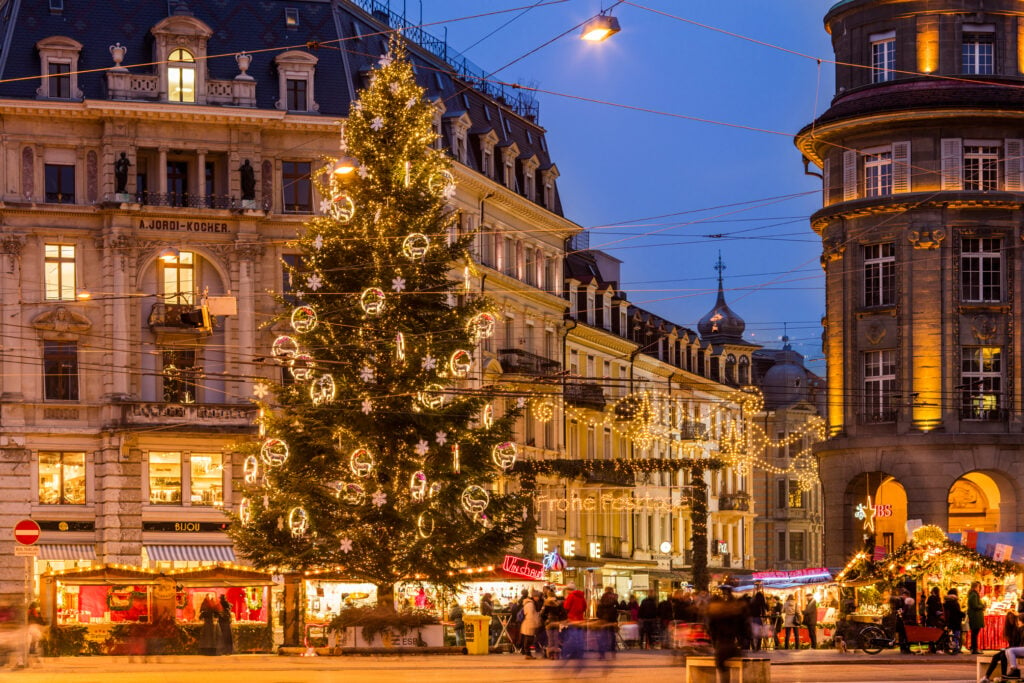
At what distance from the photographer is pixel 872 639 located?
48.0 metres

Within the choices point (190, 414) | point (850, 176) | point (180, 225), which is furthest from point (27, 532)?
point (850, 176)

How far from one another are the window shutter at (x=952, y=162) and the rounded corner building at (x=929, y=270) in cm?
3

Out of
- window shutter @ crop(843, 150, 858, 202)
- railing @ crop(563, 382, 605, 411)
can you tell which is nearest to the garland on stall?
window shutter @ crop(843, 150, 858, 202)

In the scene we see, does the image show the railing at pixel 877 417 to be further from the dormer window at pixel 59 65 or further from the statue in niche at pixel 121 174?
the dormer window at pixel 59 65

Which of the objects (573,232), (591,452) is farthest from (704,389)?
(573,232)

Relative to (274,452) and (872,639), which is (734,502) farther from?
(274,452)

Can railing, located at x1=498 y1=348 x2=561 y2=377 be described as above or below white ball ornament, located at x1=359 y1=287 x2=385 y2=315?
below

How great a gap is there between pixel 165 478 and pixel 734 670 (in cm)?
3648

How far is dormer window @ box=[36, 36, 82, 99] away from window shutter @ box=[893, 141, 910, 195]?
85.1 ft

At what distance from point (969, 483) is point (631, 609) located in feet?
39.9

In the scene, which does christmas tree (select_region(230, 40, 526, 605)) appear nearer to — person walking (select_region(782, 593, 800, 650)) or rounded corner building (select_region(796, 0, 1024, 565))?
person walking (select_region(782, 593, 800, 650))

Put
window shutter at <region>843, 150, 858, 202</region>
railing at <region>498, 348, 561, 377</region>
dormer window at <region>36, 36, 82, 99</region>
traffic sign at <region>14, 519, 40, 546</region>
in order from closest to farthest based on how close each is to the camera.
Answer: traffic sign at <region>14, 519, 40, 546</region>, dormer window at <region>36, 36, 82, 99</region>, window shutter at <region>843, 150, 858, 202</region>, railing at <region>498, 348, 561, 377</region>

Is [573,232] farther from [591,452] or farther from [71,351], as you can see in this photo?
[71,351]

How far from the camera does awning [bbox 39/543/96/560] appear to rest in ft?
194
